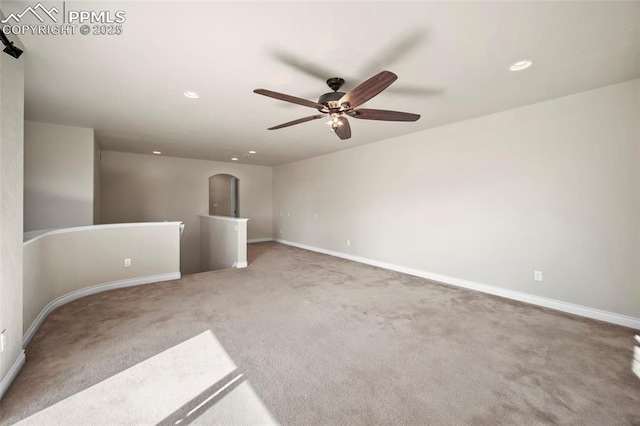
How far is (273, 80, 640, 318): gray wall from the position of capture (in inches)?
113

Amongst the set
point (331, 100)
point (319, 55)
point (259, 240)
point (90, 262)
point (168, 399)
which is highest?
point (319, 55)

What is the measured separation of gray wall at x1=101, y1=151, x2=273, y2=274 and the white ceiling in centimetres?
298

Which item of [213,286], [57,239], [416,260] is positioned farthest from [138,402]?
[416,260]

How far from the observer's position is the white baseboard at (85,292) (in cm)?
255

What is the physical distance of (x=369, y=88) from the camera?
6.68ft

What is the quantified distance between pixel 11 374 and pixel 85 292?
2.01m

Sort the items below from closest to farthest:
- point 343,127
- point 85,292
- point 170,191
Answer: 1. point 343,127
2. point 85,292
3. point 170,191

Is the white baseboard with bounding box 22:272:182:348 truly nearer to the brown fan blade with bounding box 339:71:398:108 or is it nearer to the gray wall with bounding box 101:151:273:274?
the gray wall with bounding box 101:151:273:274

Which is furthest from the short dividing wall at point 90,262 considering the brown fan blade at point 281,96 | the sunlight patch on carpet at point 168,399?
the brown fan blade at point 281,96

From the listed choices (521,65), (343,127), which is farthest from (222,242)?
(521,65)

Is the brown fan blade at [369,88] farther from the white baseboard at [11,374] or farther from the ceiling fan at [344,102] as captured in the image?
the white baseboard at [11,374]

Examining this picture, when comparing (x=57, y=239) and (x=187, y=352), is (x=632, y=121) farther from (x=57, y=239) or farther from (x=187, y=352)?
(x=57, y=239)

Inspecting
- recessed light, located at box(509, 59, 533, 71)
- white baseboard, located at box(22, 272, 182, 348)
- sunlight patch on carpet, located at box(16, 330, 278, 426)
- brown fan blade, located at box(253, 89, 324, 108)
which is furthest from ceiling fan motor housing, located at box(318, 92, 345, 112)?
white baseboard, located at box(22, 272, 182, 348)

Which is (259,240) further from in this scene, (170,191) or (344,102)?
(344,102)
